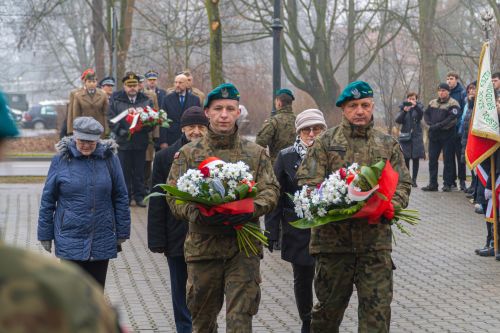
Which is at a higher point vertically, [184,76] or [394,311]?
[184,76]

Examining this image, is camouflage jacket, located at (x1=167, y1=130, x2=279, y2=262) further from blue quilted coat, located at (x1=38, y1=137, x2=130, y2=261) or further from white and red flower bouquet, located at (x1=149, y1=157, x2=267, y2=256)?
blue quilted coat, located at (x1=38, y1=137, x2=130, y2=261)

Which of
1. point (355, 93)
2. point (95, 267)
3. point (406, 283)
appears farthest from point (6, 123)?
point (406, 283)

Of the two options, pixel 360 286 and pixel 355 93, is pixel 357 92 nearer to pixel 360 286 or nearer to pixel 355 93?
pixel 355 93

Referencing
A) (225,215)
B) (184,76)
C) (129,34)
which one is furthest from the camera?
(129,34)

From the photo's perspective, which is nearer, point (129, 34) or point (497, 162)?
point (497, 162)

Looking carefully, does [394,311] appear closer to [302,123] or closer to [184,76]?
[302,123]

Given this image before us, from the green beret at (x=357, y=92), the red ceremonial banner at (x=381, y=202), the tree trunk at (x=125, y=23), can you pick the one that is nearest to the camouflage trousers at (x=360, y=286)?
the red ceremonial banner at (x=381, y=202)

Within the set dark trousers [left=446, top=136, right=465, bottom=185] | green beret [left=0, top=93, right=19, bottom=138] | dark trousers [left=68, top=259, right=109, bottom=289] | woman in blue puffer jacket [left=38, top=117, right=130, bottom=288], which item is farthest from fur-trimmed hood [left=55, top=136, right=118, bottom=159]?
dark trousers [left=446, top=136, right=465, bottom=185]

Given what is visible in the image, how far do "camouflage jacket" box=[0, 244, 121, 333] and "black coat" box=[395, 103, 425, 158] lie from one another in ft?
59.3

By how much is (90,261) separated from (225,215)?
69.4 inches

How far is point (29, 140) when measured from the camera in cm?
3909

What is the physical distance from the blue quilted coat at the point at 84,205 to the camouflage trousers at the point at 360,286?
6.20 ft

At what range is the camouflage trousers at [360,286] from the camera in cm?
686

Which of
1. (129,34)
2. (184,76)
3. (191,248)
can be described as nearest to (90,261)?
(191,248)
